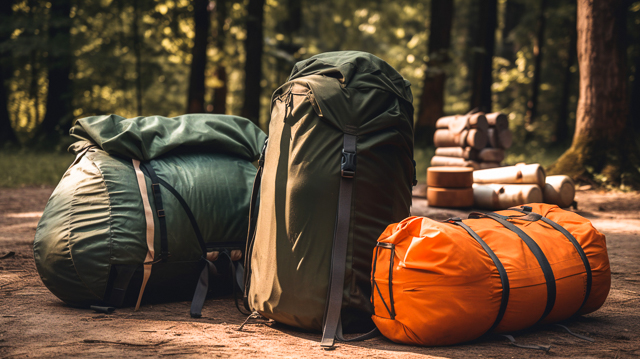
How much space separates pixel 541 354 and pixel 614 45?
23.9ft

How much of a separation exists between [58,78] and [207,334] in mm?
17022

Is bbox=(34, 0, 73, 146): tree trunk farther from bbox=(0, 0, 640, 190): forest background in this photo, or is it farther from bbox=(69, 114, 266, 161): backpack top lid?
bbox=(69, 114, 266, 161): backpack top lid

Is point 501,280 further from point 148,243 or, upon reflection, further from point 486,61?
point 486,61

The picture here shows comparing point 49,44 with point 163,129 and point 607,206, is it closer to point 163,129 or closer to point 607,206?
point 163,129

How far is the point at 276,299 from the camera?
2750mm

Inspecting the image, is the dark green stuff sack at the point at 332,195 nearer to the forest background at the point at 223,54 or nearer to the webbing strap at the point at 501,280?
the webbing strap at the point at 501,280

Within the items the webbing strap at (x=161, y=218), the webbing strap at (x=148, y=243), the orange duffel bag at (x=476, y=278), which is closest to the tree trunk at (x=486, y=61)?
the orange duffel bag at (x=476, y=278)

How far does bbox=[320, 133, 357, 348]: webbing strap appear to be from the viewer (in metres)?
2.63

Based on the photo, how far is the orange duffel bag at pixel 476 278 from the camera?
242 centimetres

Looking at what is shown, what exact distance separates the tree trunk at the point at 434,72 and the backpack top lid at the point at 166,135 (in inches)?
435

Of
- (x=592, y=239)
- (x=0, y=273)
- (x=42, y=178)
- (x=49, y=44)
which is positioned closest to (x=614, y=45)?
(x=592, y=239)

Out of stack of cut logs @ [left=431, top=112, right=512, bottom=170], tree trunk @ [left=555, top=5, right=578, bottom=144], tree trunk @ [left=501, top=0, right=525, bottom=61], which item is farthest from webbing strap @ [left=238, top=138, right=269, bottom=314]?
tree trunk @ [left=501, top=0, right=525, bottom=61]

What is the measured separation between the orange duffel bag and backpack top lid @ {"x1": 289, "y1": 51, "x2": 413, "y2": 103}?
79 cm

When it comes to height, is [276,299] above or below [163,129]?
below
